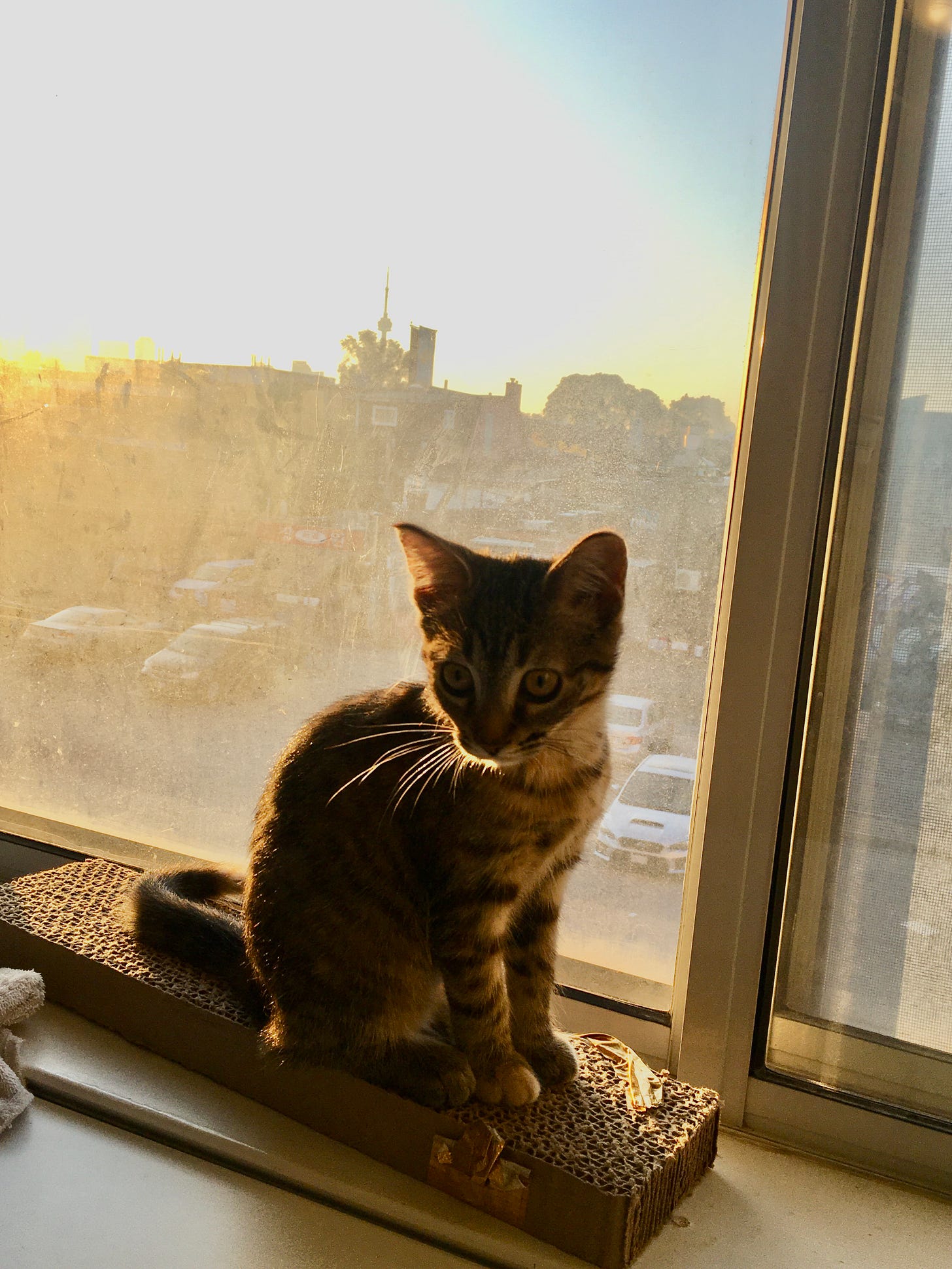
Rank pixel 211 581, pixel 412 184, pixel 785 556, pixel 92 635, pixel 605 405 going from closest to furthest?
pixel 785 556, pixel 605 405, pixel 412 184, pixel 211 581, pixel 92 635

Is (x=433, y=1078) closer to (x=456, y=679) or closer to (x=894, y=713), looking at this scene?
(x=456, y=679)

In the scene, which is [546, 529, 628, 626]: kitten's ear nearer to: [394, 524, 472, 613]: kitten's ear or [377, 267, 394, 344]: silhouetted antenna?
[394, 524, 472, 613]: kitten's ear

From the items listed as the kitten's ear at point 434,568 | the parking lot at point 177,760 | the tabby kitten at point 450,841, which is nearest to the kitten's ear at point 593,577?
the tabby kitten at point 450,841

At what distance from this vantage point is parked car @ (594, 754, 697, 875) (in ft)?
4.19

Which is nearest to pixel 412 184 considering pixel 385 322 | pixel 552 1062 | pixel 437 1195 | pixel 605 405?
pixel 385 322

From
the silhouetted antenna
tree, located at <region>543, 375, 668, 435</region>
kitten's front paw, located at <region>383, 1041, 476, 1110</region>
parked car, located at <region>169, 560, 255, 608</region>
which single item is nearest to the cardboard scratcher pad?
kitten's front paw, located at <region>383, 1041, 476, 1110</region>

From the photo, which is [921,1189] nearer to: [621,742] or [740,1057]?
[740,1057]

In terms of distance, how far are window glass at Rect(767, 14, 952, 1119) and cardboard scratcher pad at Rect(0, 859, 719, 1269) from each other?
8.1 inches

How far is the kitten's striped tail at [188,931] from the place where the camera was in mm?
1263

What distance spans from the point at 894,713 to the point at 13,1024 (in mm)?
1099

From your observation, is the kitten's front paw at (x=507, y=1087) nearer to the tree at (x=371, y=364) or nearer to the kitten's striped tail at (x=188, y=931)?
the kitten's striped tail at (x=188, y=931)

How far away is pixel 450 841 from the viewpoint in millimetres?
1060

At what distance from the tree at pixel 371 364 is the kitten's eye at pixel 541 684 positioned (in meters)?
0.57

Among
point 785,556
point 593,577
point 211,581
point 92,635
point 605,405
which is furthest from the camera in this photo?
point 92,635
